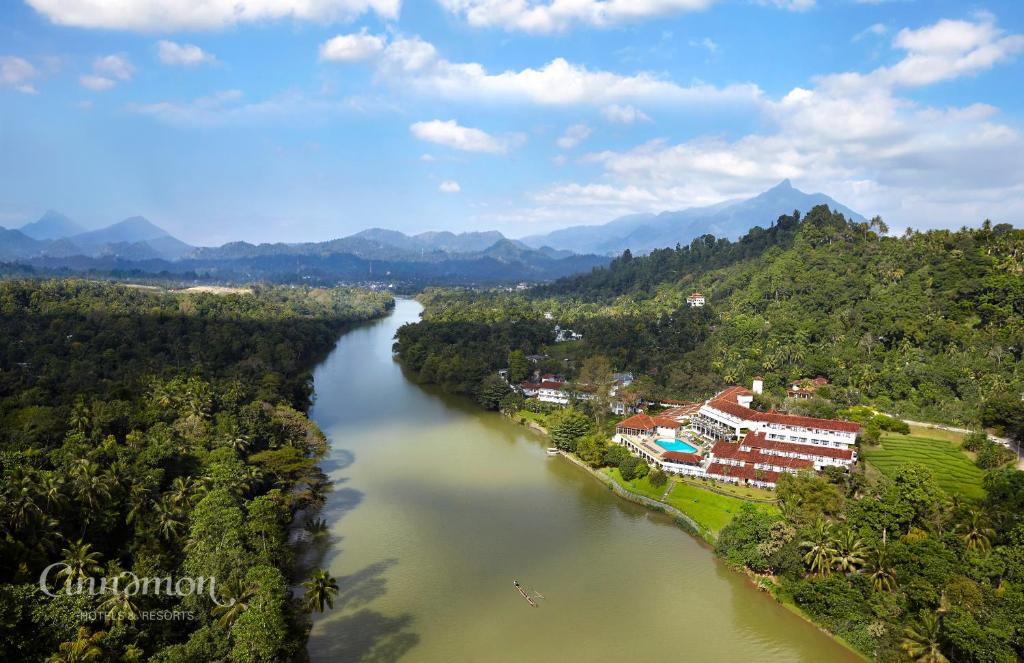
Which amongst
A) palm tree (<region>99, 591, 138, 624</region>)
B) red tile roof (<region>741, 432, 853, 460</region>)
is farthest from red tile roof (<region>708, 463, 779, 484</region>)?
palm tree (<region>99, 591, 138, 624</region>)

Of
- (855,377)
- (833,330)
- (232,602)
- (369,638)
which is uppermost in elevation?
(833,330)

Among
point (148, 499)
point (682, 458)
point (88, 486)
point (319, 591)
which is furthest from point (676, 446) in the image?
point (88, 486)

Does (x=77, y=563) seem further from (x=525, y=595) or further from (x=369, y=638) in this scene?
(x=525, y=595)

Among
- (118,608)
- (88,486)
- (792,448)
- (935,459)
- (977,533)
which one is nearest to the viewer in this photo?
(118,608)

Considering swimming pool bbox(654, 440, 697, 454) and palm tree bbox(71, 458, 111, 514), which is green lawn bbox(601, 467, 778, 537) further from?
palm tree bbox(71, 458, 111, 514)

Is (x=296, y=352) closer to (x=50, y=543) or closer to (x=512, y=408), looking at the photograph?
(x=512, y=408)
